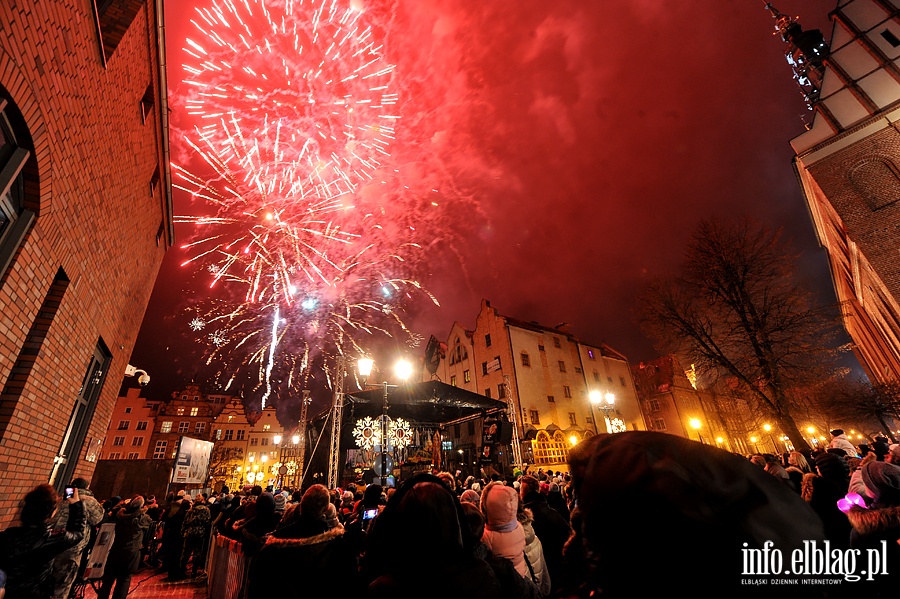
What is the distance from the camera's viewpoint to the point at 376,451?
61.9 feet

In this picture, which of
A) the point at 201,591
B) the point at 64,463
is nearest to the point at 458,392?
the point at 201,591

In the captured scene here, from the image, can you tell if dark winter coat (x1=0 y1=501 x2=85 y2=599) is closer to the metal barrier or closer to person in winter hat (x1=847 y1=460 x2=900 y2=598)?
the metal barrier

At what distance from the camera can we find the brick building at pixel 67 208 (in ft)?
11.7

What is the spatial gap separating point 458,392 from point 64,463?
15.2m

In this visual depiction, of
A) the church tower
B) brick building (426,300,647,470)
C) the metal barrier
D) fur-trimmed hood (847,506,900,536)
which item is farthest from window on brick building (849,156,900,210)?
the metal barrier

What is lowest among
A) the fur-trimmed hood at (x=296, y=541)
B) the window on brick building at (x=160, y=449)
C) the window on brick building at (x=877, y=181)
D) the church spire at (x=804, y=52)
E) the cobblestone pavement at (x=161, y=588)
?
the cobblestone pavement at (x=161, y=588)

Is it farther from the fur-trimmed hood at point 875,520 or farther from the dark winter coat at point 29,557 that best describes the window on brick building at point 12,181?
the fur-trimmed hood at point 875,520

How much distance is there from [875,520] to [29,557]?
7978 millimetres

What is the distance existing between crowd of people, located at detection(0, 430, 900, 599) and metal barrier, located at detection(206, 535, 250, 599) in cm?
68

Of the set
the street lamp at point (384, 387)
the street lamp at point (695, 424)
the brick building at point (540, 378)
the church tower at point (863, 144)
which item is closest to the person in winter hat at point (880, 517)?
the street lamp at point (384, 387)

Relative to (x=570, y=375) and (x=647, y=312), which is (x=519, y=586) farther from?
(x=570, y=375)

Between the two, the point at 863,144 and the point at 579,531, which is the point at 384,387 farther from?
the point at 863,144

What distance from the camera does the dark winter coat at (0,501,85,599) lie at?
3457 millimetres

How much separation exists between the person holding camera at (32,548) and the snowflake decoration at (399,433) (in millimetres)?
15320
